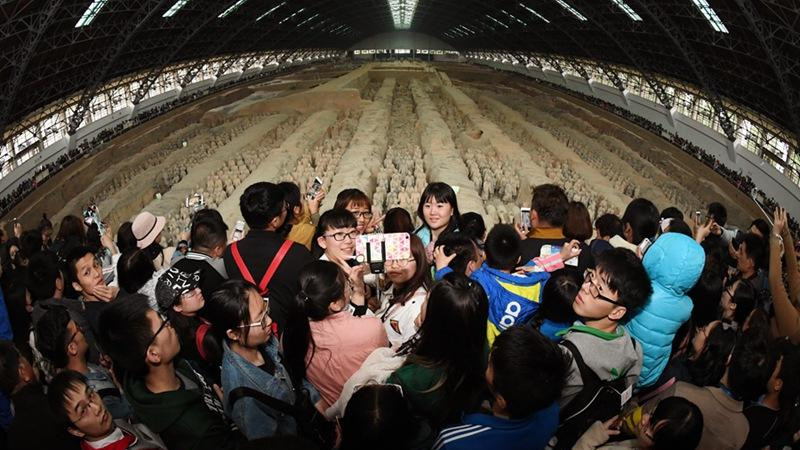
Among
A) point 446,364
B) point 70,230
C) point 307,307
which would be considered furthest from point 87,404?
point 70,230

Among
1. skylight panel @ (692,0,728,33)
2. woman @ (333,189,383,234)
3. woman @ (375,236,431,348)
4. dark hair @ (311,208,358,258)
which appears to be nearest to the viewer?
woman @ (375,236,431,348)

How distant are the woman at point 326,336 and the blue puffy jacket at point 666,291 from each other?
4.40ft

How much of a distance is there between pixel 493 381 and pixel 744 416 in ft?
4.51

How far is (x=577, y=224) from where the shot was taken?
12.1 feet

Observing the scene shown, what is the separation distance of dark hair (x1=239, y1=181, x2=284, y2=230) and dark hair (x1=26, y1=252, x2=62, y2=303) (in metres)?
1.43

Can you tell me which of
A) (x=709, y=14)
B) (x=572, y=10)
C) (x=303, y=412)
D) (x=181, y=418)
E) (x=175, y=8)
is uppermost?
(x=175, y=8)

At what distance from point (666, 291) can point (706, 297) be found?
2.74ft

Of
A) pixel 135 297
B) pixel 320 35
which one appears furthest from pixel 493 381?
pixel 320 35

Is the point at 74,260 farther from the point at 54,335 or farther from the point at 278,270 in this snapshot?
the point at 278,270

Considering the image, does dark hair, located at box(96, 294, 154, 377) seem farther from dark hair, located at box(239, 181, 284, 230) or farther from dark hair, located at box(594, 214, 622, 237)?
dark hair, located at box(594, 214, 622, 237)

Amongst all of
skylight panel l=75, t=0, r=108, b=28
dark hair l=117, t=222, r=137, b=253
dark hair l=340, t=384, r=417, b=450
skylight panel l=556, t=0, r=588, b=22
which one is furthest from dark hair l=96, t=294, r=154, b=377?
skylight panel l=556, t=0, r=588, b=22

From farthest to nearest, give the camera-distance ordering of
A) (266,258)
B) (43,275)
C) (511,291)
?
(43,275)
(266,258)
(511,291)

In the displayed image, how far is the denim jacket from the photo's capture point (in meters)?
2.13

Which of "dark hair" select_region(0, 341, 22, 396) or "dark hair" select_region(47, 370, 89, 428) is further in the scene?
"dark hair" select_region(0, 341, 22, 396)
